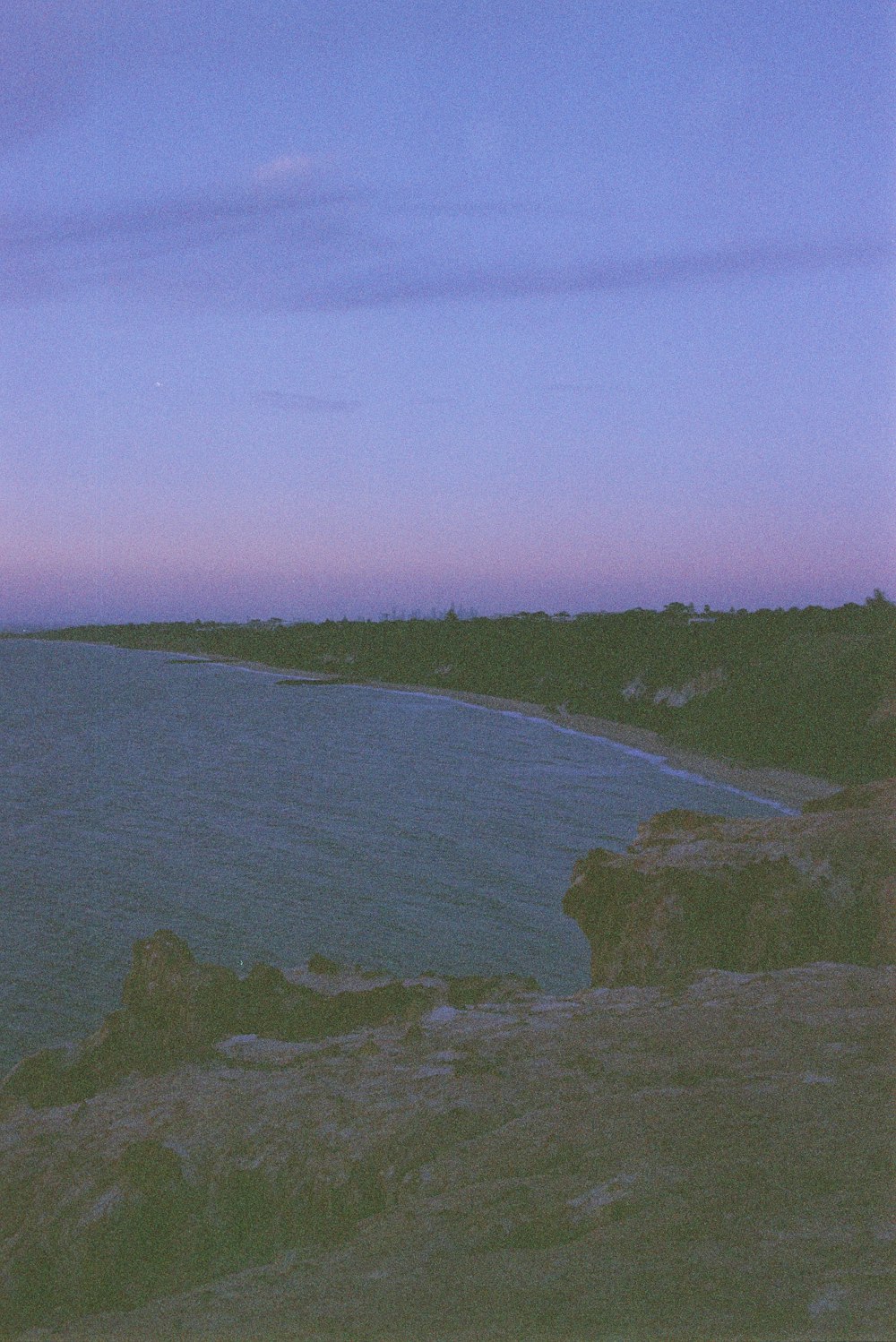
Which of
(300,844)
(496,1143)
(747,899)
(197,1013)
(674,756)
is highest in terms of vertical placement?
(747,899)

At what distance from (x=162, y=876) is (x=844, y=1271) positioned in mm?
27956

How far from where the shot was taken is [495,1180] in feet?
23.0

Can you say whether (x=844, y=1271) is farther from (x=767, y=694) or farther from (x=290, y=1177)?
(x=767, y=694)

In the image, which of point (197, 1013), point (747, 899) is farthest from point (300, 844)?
point (747, 899)

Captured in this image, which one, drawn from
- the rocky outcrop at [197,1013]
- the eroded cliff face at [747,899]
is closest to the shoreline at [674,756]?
the eroded cliff face at [747,899]

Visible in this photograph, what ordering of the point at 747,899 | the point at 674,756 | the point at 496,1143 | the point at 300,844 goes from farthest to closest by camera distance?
1. the point at 674,756
2. the point at 300,844
3. the point at 747,899
4. the point at 496,1143

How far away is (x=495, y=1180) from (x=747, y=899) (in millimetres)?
8293

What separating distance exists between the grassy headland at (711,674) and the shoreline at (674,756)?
1.02m

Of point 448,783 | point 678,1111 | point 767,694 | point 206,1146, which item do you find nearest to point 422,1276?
point 678,1111

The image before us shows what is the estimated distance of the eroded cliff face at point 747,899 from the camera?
1347 centimetres

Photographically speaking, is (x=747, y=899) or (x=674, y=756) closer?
(x=747, y=899)

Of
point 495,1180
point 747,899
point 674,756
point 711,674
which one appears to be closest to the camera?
point 495,1180

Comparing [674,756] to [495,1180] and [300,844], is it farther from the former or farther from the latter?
[495,1180]

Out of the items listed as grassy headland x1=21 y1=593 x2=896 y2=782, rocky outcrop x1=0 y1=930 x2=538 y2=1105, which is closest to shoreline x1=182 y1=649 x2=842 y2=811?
grassy headland x1=21 y1=593 x2=896 y2=782
